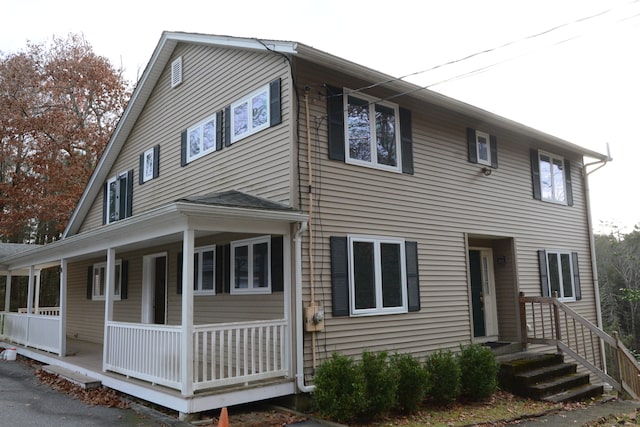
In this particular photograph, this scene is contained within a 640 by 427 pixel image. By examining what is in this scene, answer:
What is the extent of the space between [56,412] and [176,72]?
7506 mm

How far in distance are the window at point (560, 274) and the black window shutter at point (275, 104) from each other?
303 inches

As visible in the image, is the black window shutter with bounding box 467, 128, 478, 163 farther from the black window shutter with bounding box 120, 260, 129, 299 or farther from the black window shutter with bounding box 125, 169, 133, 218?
the black window shutter with bounding box 120, 260, 129, 299

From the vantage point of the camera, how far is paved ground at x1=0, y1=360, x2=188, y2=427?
6754 millimetres

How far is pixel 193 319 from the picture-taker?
8.11m

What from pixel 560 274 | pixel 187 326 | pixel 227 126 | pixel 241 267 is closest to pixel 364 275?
pixel 241 267

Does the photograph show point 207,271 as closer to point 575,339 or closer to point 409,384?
point 409,384

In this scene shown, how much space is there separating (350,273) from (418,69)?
3.64 m

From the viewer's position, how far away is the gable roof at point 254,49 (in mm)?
8109

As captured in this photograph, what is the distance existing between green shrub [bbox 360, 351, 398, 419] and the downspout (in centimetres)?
97

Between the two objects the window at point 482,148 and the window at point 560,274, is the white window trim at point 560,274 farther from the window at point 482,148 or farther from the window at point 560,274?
the window at point 482,148

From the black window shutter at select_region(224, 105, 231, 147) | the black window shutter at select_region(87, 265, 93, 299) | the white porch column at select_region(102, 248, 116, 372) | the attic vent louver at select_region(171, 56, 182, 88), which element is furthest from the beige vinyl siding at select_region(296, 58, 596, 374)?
the black window shutter at select_region(87, 265, 93, 299)

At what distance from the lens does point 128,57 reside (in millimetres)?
27047

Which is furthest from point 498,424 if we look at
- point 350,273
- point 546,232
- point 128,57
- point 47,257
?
point 128,57

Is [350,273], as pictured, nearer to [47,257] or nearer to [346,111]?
[346,111]
